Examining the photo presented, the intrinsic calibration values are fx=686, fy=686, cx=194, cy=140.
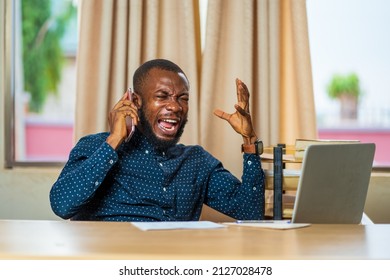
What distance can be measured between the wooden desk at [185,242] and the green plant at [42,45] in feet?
6.48

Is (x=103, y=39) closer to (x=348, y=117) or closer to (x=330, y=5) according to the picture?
(x=330, y=5)

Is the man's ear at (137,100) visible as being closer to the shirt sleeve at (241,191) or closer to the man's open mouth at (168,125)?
the man's open mouth at (168,125)

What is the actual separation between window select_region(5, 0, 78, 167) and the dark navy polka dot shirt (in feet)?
2.64

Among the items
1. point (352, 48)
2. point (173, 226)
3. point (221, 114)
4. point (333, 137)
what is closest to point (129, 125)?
point (221, 114)

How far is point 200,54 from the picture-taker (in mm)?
3254

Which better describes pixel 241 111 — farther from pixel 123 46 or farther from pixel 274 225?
pixel 123 46

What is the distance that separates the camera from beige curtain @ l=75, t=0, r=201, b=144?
10.4 feet

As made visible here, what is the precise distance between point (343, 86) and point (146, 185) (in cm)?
158

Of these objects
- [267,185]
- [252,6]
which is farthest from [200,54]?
[267,185]

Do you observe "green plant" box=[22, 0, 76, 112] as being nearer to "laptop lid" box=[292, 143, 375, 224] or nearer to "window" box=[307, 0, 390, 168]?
"window" box=[307, 0, 390, 168]

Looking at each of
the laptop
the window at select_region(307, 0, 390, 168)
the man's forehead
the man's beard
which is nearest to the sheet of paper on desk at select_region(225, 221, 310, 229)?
the laptop

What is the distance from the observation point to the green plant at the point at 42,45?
3691 mm

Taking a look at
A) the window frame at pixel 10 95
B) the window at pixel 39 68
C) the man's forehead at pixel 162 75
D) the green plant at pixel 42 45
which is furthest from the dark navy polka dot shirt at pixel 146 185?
the green plant at pixel 42 45

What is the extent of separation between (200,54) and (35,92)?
1622 millimetres
